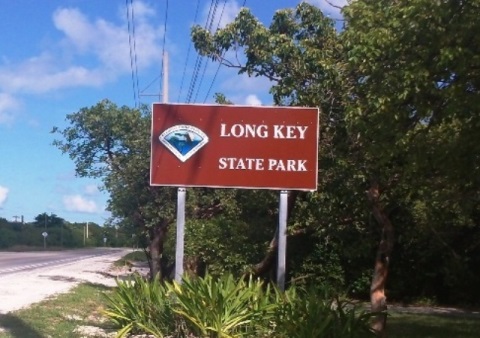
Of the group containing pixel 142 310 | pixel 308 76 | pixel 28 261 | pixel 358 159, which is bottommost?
pixel 28 261

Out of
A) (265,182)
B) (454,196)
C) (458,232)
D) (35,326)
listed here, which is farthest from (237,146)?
(458,232)

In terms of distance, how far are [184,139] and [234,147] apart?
2.68 feet

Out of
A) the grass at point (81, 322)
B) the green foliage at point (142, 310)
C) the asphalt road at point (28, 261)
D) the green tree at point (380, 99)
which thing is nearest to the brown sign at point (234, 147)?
the green tree at point (380, 99)

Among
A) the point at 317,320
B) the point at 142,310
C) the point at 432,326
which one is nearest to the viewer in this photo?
the point at 317,320

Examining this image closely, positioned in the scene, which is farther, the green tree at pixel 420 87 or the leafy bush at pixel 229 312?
the green tree at pixel 420 87

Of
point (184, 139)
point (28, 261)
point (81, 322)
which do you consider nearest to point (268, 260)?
point (81, 322)

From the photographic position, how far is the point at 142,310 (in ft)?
38.0

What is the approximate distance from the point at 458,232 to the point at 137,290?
13.2m

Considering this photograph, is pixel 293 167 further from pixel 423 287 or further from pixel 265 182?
pixel 423 287

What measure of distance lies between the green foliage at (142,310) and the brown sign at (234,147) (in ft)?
6.34

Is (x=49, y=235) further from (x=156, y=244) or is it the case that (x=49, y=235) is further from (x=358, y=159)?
(x=358, y=159)

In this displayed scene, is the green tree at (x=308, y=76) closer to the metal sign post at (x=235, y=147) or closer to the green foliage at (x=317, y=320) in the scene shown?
the metal sign post at (x=235, y=147)

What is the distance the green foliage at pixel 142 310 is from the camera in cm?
1129

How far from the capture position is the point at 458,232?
74.6 feet
